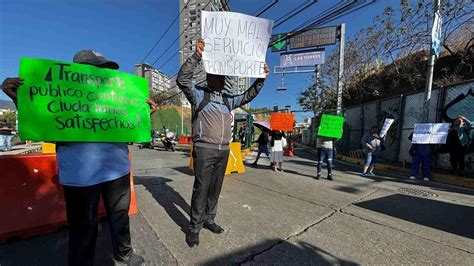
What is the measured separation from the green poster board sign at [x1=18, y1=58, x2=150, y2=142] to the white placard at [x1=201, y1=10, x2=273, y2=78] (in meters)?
0.79

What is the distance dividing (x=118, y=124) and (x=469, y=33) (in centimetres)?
1688

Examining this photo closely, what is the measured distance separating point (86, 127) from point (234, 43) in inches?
67.8

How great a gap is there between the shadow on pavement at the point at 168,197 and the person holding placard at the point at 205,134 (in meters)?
0.56

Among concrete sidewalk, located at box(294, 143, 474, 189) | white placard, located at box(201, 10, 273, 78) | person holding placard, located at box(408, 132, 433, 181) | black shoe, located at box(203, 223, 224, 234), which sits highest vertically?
white placard, located at box(201, 10, 273, 78)

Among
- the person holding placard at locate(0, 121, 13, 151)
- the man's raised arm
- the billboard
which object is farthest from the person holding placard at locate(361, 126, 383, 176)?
the person holding placard at locate(0, 121, 13, 151)

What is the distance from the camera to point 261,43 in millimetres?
2812

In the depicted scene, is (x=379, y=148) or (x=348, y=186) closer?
(x=348, y=186)

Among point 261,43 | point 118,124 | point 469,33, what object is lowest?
point 118,124

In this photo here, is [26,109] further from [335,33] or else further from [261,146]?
[335,33]

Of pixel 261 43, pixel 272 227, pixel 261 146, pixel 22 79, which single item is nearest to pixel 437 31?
pixel 261 146

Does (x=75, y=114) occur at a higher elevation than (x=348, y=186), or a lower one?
higher

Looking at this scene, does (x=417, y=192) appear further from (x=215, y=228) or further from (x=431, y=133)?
(x=215, y=228)

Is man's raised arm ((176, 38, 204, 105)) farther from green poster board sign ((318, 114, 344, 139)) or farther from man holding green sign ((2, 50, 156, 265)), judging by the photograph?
green poster board sign ((318, 114, 344, 139))

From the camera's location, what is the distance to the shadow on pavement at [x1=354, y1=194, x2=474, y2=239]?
11.0ft
